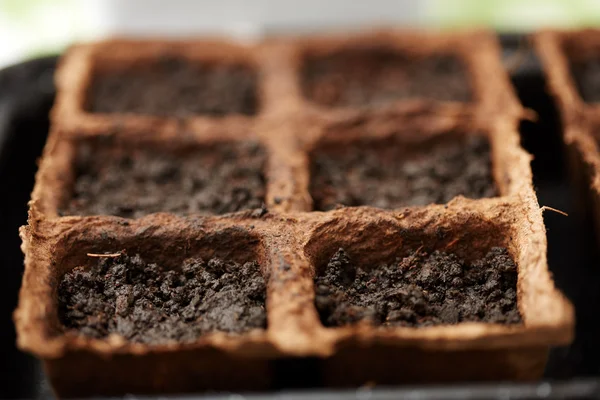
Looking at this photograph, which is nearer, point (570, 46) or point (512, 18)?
point (570, 46)

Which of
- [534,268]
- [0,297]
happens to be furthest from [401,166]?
[0,297]

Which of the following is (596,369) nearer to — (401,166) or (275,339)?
(401,166)

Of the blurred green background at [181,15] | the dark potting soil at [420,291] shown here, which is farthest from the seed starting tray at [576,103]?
the blurred green background at [181,15]

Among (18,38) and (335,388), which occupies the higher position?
(18,38)

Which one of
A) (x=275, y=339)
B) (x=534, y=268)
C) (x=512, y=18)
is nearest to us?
(x=275, y=339)

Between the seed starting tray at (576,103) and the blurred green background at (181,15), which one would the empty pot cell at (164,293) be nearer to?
the seed starting tray at (576,103)

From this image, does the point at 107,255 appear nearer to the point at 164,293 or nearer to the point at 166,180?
the point at 164,293
